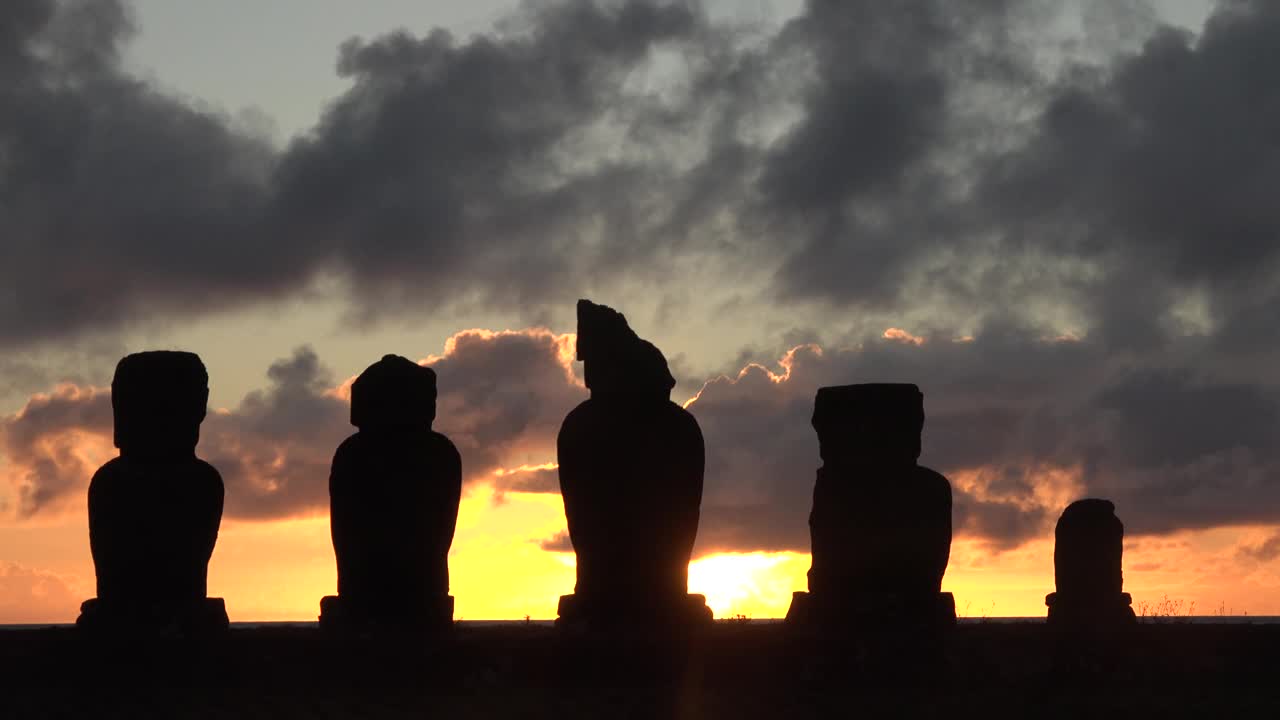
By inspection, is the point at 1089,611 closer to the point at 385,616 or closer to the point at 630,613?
the point at 630,613

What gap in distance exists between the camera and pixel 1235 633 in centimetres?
2044

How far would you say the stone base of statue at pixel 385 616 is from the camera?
671 inches

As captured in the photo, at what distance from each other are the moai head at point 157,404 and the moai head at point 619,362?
416 cm

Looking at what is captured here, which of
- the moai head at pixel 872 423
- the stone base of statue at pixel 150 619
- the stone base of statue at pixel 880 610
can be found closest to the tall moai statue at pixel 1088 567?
the stone base of statue at pixel 880 610

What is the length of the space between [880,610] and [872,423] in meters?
1.83

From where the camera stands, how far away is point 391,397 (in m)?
17.3

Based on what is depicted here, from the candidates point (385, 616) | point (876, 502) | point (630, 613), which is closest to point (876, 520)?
point (876, 502)

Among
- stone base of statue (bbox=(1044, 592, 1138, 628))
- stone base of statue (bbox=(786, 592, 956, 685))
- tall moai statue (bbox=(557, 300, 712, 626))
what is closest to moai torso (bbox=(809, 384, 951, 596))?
stone base of statue (bbox=(786, 592, 956, 685))

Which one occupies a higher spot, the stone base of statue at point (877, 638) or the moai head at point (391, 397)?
the moai head at point (391, 397)

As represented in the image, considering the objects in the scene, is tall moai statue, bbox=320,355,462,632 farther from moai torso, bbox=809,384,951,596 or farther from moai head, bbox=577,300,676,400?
moai torso, bbox=809,384,951,596

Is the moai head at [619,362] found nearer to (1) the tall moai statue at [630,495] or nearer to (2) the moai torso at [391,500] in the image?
(1) the tall moai statue at [630,495]

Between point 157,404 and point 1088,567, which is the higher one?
point 157,404

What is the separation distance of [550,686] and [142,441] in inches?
198

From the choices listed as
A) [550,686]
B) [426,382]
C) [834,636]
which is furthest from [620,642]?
[426,382]
